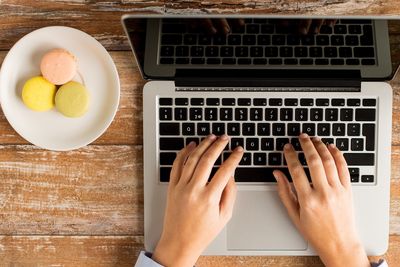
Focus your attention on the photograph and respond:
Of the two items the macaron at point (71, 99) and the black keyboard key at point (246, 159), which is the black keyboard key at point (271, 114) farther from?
the macaron at point (71, 99)

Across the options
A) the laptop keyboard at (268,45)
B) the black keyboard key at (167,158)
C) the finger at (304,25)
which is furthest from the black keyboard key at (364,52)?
the black keyboard key at (167,158)

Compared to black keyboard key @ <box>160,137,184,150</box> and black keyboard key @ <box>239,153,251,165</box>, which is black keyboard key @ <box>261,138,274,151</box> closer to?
black keyboard key @ <box>239,153,251,165</box>

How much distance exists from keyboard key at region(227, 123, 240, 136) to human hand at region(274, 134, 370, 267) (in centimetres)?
8

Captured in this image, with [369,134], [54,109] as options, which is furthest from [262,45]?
[54,109]

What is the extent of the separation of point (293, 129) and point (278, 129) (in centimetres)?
2

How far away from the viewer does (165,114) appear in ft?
Answer: 2.79

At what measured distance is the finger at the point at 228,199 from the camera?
842 millimetres

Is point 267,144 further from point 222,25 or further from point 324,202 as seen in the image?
point 222,25

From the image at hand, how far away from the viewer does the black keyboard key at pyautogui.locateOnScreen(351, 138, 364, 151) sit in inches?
33.3

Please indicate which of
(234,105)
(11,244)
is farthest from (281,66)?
(11,244)

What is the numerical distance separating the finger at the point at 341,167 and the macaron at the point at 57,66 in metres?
0.43

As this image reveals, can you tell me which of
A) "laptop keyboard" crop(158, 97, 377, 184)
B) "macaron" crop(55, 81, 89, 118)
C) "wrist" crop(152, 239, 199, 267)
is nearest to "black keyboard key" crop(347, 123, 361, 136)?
"laptop keyboard" crop(158, 97, 377, 184)

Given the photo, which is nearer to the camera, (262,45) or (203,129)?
(262,45)

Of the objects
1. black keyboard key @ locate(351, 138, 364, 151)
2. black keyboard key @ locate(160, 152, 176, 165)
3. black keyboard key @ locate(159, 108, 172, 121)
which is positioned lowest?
black keyboard key @ locate(160, 152, 176, 165)
